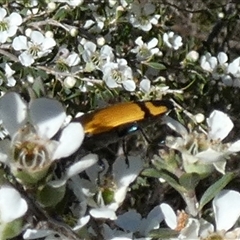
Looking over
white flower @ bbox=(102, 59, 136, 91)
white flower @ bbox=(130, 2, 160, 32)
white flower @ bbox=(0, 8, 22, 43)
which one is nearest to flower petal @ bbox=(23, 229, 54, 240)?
white flower @ bbox=(102, 59, 136, 91)

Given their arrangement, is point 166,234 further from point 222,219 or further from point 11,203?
point 11,203

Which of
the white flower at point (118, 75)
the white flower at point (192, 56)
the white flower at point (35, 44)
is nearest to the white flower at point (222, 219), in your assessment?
the white flower at point (118, 75)

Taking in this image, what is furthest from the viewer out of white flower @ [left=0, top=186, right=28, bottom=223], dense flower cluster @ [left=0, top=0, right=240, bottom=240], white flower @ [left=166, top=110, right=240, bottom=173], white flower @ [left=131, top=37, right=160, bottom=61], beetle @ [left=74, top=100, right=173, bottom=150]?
white flower @ [left=131, top=37, right=160, bottom=61]

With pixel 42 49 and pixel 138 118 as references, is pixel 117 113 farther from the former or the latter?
pixel 42 49

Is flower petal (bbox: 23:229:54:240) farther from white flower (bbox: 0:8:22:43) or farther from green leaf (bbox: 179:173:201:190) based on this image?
white flower (bbox: 0:8:22:43)

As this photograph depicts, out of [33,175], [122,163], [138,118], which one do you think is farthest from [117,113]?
[33,175]

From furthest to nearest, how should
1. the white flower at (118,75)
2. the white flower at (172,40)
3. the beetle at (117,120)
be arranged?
the white flower at (172,40), the white flower at (118,75), the beetle at (117,120)

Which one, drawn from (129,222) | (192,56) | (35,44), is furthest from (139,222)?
(192,56)

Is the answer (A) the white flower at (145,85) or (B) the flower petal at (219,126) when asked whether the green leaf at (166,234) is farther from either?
(A) the white flower at (145,85)
